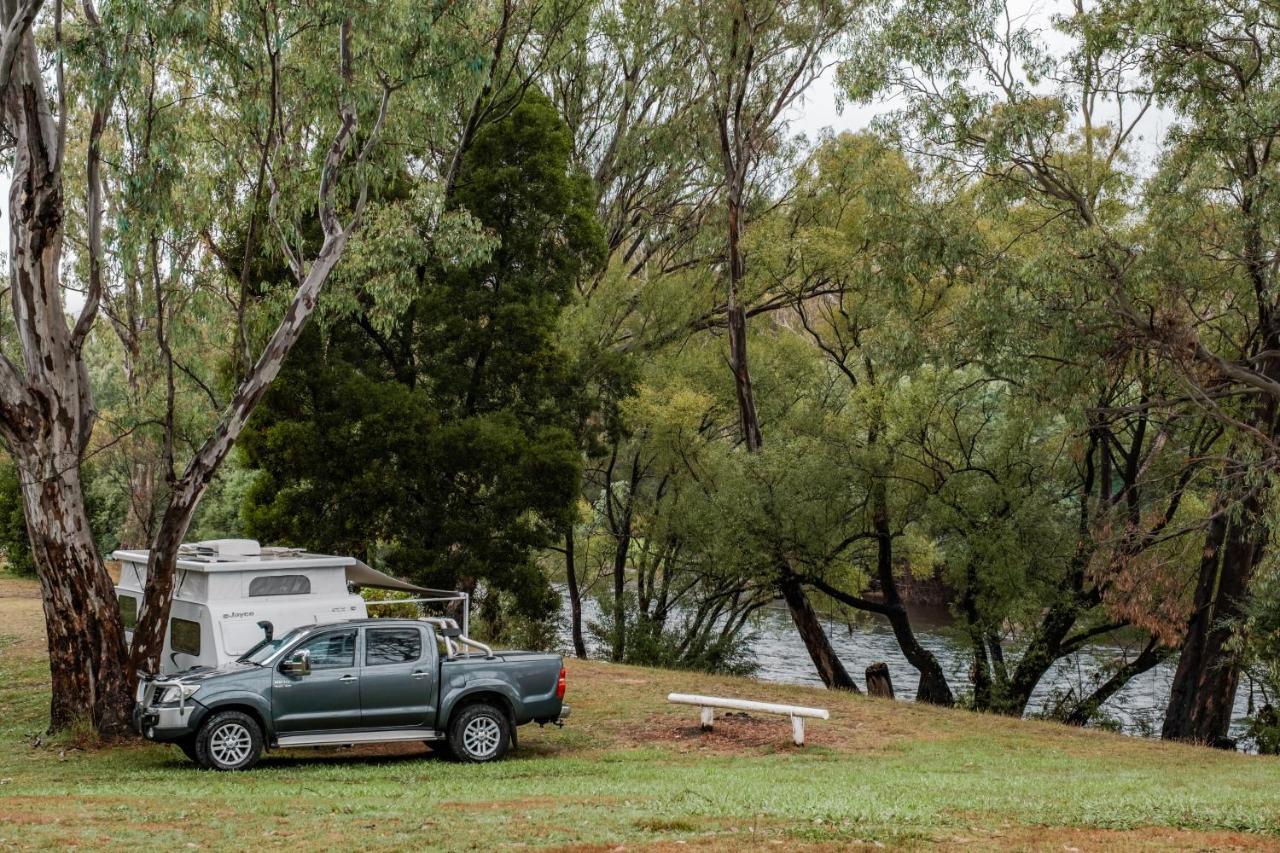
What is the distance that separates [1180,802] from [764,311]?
20.5 m

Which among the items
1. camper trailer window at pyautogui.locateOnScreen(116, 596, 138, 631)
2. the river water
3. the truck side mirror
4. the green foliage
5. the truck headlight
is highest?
the green foliage

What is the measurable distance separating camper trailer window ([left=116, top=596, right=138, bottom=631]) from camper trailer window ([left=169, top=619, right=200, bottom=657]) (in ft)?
2.88

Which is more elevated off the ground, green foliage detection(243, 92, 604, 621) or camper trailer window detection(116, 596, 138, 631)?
green foliage detection(243, 92, 604, 621)

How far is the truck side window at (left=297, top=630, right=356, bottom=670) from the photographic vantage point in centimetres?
1280

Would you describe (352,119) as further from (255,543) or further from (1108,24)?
(1108,24)

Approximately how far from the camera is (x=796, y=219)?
94.5ft

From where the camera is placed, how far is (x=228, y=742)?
12.4 m

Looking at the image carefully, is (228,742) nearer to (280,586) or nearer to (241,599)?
(241,599)

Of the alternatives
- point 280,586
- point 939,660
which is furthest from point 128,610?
point 939,660

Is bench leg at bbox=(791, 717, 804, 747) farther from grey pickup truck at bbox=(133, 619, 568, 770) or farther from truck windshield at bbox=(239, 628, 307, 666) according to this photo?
truck windshield at bbox=(239, 628, 307, 666)

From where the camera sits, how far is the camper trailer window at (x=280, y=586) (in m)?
14.2

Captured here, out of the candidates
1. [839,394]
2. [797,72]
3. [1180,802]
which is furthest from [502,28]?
[1180,802]

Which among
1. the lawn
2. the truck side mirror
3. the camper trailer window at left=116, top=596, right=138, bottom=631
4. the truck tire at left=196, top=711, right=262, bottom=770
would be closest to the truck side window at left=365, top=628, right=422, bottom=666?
the truck side mirror

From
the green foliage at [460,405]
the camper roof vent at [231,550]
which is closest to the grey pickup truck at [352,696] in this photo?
the camper roof vent at [231,550]
